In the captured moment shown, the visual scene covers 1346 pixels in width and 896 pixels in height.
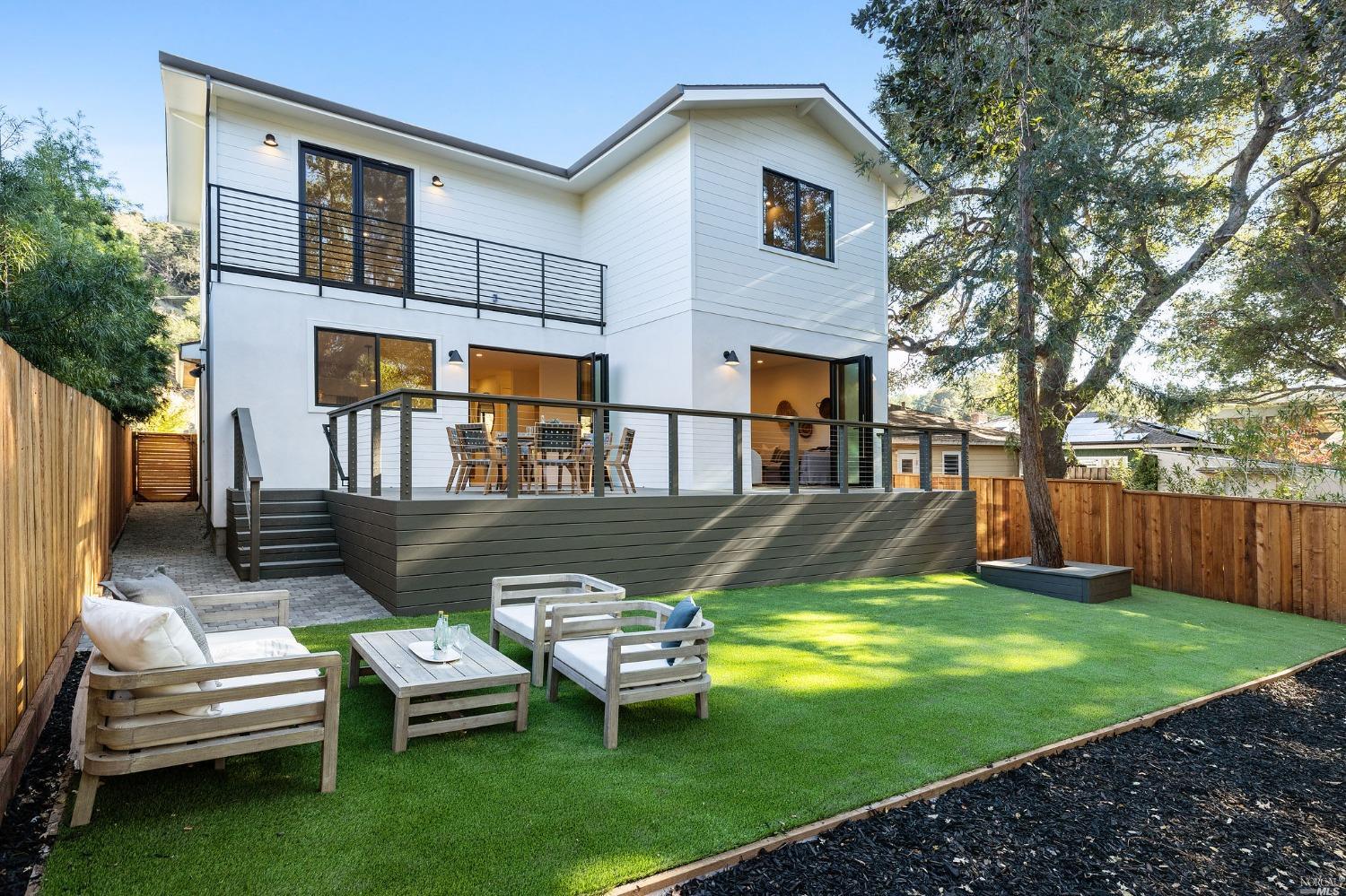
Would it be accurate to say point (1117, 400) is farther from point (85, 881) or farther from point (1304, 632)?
point (85, 881)

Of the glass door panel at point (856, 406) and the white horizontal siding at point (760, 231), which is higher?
the white horizontal siding at point (760, 231)

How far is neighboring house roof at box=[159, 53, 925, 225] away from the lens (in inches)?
347

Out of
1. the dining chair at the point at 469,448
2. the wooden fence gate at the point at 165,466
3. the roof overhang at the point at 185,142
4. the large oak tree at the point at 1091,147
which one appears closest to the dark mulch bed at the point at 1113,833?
the large oak tree at the point at 1091,147

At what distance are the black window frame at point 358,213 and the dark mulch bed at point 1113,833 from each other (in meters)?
9.46

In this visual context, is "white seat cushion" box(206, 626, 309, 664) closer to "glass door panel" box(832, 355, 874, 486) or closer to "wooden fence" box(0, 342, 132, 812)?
"wooden fence" box(0, 342, 132, 812)

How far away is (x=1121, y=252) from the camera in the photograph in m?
10.0

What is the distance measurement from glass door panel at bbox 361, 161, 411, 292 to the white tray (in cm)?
761

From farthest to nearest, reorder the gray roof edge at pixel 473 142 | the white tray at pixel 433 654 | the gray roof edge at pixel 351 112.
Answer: the gray roof edge at pixel 473 142
the gray roof edge at pixel 351 112
the white tray at pixel 433 654

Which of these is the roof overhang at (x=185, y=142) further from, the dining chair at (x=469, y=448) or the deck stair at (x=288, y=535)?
the dining chair at (x=469, y=448)

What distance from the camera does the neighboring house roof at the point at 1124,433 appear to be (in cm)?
1334

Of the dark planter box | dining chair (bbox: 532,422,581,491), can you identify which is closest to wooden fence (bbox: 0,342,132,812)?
dining chair (bbox: 532,422,581,491)

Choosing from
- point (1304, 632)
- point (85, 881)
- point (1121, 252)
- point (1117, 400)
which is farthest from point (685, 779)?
point (1117, 400)

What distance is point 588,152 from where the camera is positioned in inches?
435

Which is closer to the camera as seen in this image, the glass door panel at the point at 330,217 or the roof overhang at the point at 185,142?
the roof overhang at the point at 185,142
